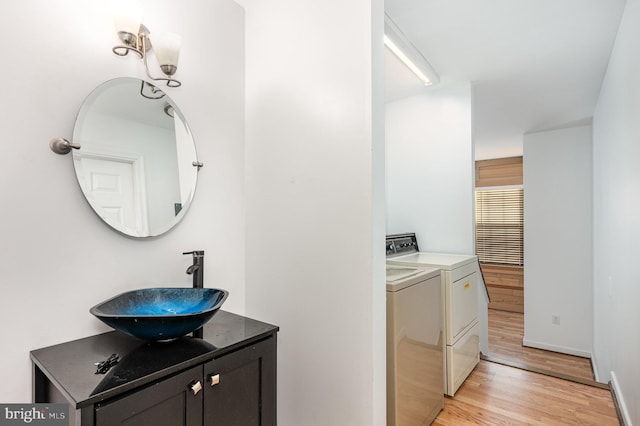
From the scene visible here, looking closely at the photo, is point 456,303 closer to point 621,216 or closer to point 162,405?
point 621,216

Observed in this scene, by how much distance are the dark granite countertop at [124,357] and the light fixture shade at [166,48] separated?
114cm

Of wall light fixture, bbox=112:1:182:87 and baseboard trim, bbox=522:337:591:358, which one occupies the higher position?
wall light fixture, bbox=112:1:182:87

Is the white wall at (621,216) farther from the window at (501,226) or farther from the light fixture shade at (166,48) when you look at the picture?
the window at (501,226)

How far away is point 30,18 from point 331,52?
113 cm

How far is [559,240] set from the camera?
4055mm

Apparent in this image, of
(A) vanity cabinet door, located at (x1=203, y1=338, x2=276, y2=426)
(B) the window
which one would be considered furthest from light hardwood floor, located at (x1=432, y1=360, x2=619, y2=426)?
(B) the window

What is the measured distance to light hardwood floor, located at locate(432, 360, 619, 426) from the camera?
2.00 m

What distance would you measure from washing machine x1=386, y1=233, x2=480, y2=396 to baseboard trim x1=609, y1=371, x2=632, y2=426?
875 mm

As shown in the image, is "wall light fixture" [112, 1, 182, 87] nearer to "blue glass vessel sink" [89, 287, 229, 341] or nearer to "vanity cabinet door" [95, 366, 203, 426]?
"blue glass vessel sink" [89, 287, 229, 341]

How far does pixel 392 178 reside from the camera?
3.28 m

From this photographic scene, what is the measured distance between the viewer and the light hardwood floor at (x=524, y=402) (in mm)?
2004

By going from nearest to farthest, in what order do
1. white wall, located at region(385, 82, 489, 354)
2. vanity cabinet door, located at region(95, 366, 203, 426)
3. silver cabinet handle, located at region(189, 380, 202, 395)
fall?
vanity cabinet door, located at region(95, 366, 203, 426), silver cabinet handle, located at region(189, 380, 202, 395), white wall, located at region(385, 82, 489, 354)

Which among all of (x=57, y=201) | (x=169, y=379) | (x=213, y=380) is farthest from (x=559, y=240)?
(x=57, y=201)

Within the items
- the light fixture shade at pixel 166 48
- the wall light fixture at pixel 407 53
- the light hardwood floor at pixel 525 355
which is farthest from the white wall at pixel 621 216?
the light fixture shade at pixel 166 48
